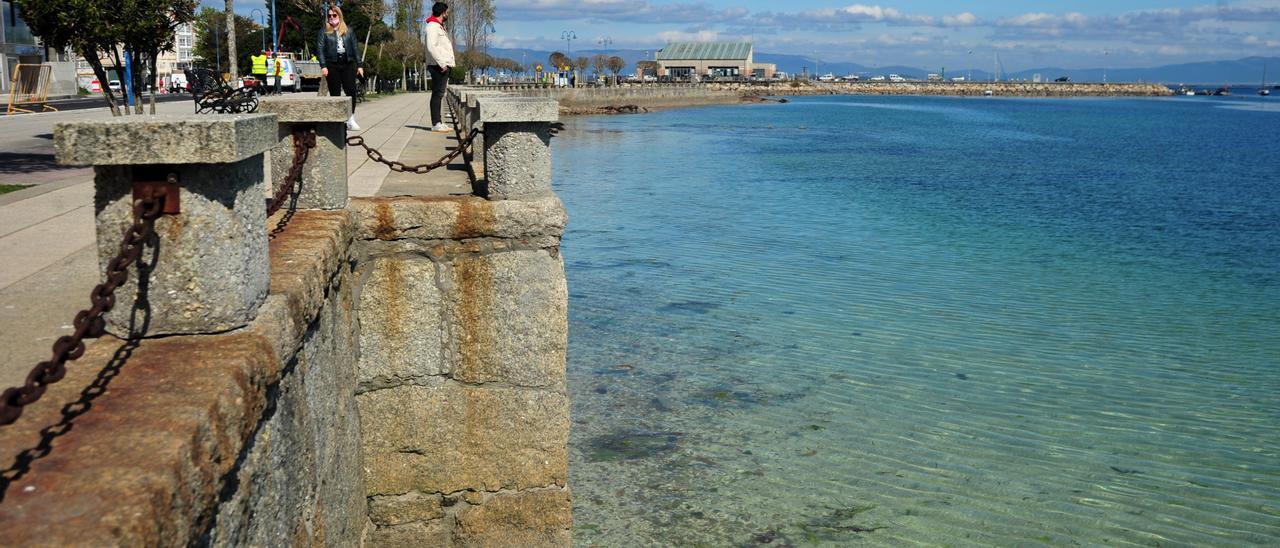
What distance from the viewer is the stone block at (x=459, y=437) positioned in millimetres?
6383

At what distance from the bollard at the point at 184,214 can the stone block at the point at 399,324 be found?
8.38 ft

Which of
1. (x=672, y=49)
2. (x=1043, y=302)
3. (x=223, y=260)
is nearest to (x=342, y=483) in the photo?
(x=223, y=260)

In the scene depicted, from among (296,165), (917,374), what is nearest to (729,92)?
(917,374)

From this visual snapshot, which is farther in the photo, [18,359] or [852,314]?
A: [852,314]

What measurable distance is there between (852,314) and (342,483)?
868 cm

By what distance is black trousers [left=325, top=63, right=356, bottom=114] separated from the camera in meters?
13.5

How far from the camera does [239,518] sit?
3117 mm

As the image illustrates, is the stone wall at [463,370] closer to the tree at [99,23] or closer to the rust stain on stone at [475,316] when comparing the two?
the rust stain on stone at [475,316]

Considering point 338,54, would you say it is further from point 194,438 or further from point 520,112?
point 194,438

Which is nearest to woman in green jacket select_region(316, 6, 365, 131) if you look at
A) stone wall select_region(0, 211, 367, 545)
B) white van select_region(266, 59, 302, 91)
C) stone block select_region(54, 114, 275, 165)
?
stone wall select_region(0, 211, 367, 545)

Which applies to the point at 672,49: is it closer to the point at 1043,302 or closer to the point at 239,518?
the point at 1043,302

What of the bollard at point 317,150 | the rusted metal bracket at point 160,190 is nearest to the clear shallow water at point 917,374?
the bollard at point 317,150

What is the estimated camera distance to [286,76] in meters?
30.8

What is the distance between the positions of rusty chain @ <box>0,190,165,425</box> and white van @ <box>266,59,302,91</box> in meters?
26.9
